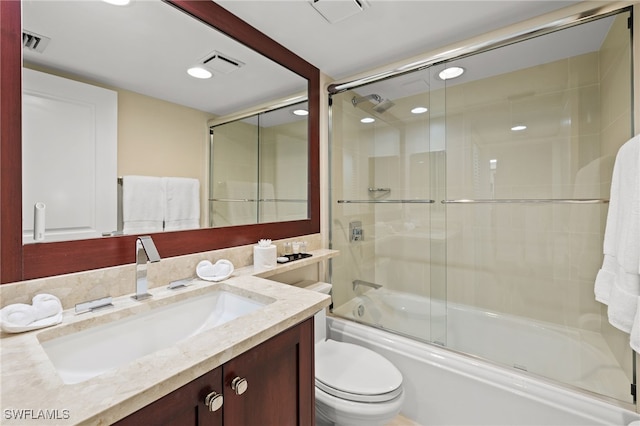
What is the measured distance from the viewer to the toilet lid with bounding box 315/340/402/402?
4.02ft

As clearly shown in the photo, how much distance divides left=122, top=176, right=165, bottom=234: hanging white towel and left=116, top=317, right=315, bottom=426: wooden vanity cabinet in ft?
2.33

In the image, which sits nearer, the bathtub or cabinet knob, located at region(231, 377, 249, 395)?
cabinet knob, located at region(231, 377, 249, 395)

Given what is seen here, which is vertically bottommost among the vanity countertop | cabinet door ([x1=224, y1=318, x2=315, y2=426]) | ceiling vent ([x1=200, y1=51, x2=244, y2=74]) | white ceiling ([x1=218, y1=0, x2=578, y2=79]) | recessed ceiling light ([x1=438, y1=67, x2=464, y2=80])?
cabinet door ([x1=224, y1=318, x2=315, y2=426])

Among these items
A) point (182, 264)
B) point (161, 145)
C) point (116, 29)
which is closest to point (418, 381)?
point (182, 264)

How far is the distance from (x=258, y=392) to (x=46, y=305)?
66cm

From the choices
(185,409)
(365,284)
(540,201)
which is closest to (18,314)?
(185,409)

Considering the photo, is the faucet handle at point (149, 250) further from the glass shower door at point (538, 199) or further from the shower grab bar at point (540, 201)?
the shower grab bar at point (540, 201)

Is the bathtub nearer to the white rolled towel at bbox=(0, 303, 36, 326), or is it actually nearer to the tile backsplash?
the tile backsplash

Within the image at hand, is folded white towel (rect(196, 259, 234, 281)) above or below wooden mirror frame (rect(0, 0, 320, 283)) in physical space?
below

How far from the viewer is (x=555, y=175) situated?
1909 mm

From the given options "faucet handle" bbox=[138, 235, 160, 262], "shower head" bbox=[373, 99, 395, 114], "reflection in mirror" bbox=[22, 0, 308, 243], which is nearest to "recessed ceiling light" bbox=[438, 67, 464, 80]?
"shower head" bbox=[373, 99, 395, 114]

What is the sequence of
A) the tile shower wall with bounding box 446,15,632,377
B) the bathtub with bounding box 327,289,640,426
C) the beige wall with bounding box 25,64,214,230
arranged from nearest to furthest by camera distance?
the beige wall with bounding box 25,64,214,230, the bathtub with bounding box 327,289,640,426, the tile shower wall with bounding box 446,15,632,377

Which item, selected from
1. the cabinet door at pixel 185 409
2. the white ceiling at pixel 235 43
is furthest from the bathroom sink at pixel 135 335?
the white ceiling at pixel 235 43

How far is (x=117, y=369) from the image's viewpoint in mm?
564
